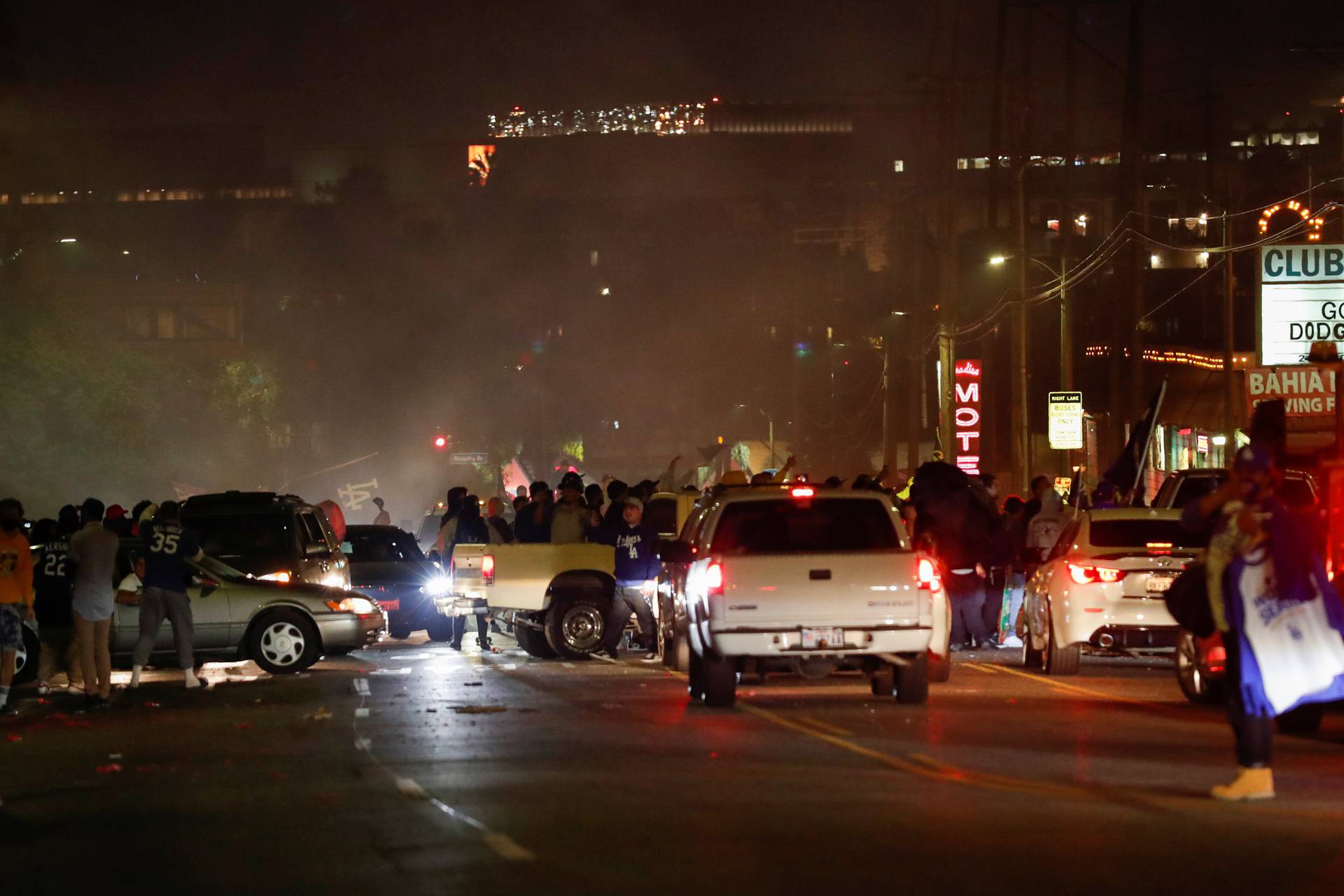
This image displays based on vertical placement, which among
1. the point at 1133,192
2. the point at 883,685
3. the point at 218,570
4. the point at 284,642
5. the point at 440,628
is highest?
the point at 1133,192

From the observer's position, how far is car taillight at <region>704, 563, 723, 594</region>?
46.3 feet

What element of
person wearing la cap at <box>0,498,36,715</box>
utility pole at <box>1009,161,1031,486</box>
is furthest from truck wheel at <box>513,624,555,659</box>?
utility pole at <box>1009,161,1031,486</box>

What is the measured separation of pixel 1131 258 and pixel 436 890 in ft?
126

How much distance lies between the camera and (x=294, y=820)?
9109 mm

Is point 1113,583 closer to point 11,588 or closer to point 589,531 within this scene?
point 589,531

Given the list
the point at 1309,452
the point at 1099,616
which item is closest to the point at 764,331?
the point at 1309,452

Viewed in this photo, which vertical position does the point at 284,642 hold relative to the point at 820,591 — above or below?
below

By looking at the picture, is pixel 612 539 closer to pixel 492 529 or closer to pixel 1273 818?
pixel 492 529

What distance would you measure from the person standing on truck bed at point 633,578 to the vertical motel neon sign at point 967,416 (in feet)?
71.4

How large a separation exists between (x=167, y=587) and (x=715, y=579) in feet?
21.0

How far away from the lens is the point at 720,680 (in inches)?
563

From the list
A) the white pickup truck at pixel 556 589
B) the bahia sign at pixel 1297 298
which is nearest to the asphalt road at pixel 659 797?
the white pickup truck at pixel 556 589

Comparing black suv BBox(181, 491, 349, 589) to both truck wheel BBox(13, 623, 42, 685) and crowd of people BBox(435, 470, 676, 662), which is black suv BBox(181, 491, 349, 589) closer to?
crowd of people BBox(435, 470, 676, 662)

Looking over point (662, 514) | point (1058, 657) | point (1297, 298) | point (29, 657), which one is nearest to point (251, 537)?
point (29, 657)
